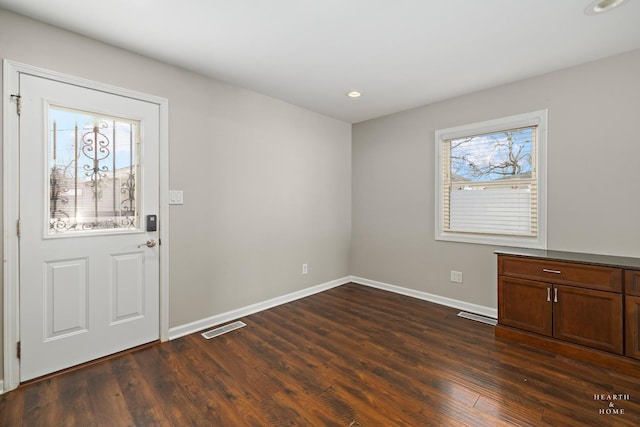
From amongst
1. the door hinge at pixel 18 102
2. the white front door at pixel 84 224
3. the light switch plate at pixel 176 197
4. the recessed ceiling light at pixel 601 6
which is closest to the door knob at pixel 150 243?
the white front door at pixel 84 224

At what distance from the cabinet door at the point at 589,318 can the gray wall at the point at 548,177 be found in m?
0.58

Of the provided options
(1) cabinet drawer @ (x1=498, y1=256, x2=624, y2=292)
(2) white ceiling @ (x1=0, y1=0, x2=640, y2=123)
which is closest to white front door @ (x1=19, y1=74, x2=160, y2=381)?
(2) white ceiling @ (x1=0, y1=0, x2=640, y2=123)

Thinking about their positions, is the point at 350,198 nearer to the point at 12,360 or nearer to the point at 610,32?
the point at 610,32

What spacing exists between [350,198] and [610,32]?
10.6 ft

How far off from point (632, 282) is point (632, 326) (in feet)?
1.07

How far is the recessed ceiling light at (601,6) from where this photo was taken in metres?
1.84

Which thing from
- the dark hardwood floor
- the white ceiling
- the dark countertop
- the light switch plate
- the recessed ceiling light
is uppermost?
the white ceiling

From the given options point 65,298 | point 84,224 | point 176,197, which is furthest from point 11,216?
point 176,197

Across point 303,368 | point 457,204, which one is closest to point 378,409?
point 303,368

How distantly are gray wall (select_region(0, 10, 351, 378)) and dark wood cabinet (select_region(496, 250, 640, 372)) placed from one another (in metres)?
2.38

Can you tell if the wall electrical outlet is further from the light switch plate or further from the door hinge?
the door hinge

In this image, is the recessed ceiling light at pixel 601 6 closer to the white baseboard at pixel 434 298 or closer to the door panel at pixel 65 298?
the white baseboard at pixel 434 298

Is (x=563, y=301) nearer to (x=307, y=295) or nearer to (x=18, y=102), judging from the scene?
(x=307, y=295)

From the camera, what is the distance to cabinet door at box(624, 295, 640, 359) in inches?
83.4
